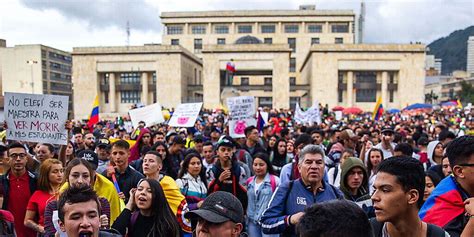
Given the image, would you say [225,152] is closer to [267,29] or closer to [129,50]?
[129,50]

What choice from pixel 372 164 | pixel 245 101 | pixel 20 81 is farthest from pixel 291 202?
pixel 20 81

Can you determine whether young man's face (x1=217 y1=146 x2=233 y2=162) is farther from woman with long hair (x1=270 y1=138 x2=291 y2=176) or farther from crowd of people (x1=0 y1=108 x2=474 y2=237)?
woman with long hair (x1=270 y1=138 x2=291 y2=176)

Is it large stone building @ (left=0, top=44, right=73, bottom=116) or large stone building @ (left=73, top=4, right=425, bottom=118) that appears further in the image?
large stone building @ (left=0, top=44, right=73, bottom=116)

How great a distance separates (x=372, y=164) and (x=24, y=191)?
473 cm

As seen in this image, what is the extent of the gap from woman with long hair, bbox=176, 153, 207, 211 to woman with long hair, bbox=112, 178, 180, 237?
1.38 m

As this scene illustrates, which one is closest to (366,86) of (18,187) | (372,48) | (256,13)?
(372,48)

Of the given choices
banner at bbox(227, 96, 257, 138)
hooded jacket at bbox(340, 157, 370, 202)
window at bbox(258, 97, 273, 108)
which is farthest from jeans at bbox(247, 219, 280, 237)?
window at bbox(258, 97, 273, 108)

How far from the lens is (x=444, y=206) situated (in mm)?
2766

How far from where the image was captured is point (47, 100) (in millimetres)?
6043

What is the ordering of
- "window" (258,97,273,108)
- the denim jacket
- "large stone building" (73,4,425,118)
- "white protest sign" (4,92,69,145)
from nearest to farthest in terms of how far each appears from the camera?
the denim jacket → "white protest sign" (4,92,69,145) → "large stone building" (73,4,425,118) → "window" (258,97,273,108)

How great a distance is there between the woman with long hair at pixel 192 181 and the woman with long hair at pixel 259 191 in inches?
25.1

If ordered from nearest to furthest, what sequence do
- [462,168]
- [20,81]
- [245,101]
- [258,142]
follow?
[462,168] → [258,142] → [245,101] → [20,81]

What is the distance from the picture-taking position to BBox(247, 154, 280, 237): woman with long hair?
17.0 feet

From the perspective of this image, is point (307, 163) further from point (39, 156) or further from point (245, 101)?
point (245, 101)
